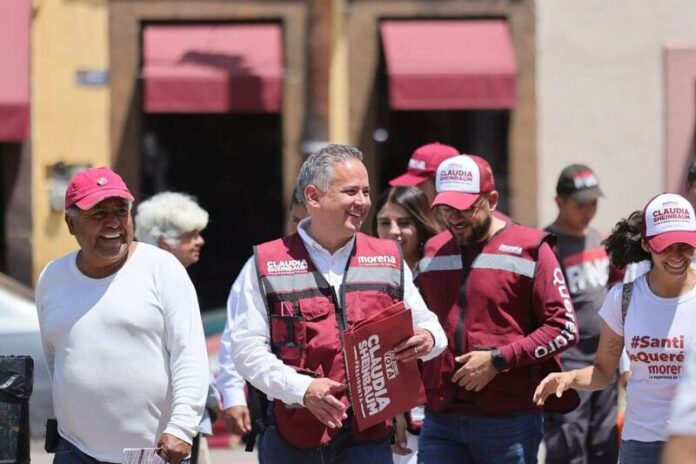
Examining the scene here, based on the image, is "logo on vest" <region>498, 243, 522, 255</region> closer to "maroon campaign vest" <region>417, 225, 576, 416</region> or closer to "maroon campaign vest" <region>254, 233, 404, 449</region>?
"maroon campaign vest" <region>417, 225, 576, 416</region>

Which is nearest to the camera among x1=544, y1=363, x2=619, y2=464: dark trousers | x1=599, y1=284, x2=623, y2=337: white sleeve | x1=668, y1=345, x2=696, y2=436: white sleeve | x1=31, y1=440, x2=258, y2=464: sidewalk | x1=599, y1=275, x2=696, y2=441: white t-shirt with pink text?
x1=668, y1=345, x2=696, y2=436: white sleeve

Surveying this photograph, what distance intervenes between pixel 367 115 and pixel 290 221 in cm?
751

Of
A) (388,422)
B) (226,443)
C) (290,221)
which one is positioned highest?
(290,221)

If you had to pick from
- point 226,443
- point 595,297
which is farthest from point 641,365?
point 226,443

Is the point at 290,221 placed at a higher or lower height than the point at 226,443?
higher

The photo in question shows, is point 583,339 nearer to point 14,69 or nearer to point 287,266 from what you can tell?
point 287,266

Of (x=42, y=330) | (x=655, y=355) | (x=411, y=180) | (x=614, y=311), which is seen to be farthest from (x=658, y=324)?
(x=42, y=330)

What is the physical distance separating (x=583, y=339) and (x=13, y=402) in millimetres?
3659

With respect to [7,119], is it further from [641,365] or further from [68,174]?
[641,365]

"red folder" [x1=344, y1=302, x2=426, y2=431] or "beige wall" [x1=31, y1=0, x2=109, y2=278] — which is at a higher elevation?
"beige wall" [x1=31, y1=0, x2=109, y2=278]

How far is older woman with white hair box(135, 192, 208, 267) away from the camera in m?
6.72

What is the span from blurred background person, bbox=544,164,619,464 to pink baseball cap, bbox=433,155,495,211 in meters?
2.04

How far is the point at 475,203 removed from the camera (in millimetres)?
5938

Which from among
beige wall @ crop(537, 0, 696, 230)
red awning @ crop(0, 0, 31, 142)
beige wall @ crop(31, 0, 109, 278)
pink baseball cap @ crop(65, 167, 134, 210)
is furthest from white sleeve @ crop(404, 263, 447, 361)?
beige wall @ crop(31, 0, 109, 278)
